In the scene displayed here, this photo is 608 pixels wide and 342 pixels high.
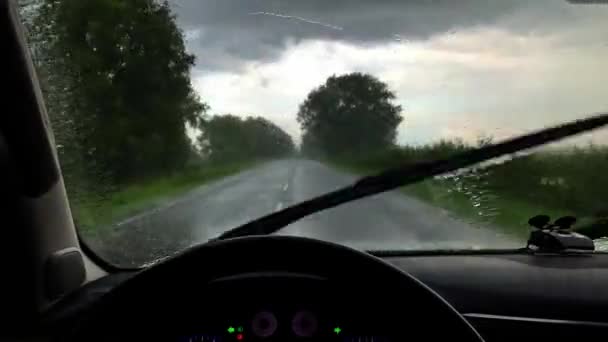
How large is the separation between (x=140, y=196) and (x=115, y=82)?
673mm

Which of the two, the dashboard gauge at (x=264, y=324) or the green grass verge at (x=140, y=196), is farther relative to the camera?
the green grass verge at (x=140, y=196)

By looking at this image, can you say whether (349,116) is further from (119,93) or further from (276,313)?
(276,313)

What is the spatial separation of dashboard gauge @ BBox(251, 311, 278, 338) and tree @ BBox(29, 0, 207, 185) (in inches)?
73.6

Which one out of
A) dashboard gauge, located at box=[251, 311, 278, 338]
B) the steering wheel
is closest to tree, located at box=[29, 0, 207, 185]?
the steering wheel

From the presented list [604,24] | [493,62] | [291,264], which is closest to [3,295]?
[291,264]

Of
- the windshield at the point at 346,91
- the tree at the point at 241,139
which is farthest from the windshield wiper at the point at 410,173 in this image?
the tree at the point at 241,139

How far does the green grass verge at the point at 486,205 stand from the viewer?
4.04m

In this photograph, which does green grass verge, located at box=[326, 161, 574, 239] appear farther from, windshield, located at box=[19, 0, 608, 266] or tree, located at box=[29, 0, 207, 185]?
tree, located at box=[29, 0, 207, 185]

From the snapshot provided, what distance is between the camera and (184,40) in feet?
12.6

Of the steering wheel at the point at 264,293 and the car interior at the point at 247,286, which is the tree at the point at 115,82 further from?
the steering wheel at the point at 264,293

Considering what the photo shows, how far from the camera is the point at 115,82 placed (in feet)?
13.2

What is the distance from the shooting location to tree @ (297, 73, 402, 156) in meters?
3.92

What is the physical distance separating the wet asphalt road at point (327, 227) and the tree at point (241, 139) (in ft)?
0.54

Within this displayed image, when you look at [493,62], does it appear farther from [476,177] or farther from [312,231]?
[312,231]
